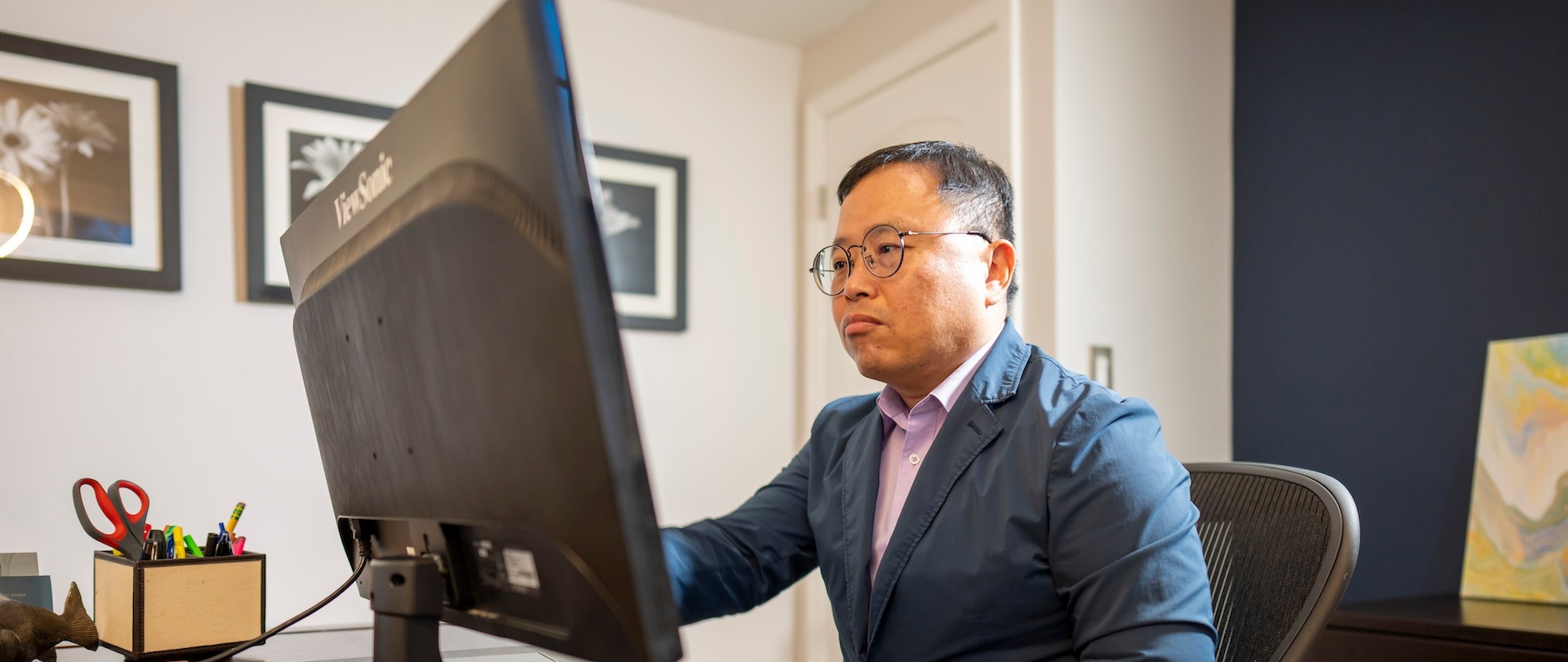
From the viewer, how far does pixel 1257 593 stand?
1.12 m

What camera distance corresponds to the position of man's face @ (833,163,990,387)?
133cm

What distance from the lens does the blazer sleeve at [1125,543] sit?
3.22 feet

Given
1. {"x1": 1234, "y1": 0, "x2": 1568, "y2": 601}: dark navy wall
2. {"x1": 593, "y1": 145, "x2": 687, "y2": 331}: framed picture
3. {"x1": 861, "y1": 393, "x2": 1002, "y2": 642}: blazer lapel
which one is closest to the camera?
{"x1": 861, "y1": 393, "x2": 1002, "y2": 642}: blazer lapel

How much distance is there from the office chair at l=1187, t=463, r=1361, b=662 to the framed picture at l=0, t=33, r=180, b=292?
230 centimetres

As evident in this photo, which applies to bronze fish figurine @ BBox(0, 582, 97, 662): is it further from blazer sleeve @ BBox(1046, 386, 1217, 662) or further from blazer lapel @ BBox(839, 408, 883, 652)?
blazer sleeve @ BBox(1046, 386, 1217, 662)

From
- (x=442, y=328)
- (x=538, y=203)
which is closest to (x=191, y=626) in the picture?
(x=442, y=328)

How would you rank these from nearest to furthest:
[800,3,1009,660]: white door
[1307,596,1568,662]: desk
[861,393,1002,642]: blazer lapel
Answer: [861,393,1002,642]: blazer lapel → [1307,596,1568,662]: desk → [800,3,1009,660]: white door

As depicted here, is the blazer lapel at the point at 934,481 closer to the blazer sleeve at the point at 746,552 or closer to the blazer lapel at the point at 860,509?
the blazer lapel at the point at 860,509

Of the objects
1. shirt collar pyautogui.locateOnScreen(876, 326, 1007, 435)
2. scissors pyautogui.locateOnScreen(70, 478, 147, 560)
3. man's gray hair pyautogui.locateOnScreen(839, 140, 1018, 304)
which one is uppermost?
man's gray hair pyautogui.locateOnScreen(839, 140, 1018, 304)

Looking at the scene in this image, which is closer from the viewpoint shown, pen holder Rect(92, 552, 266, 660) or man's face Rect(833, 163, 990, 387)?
pen holder Rect(92, 552, 266, 660)

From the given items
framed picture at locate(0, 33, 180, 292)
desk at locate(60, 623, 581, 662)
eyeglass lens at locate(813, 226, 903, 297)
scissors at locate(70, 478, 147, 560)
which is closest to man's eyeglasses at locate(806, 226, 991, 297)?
eyeglass lens at locate(813, 226, 903, 297)

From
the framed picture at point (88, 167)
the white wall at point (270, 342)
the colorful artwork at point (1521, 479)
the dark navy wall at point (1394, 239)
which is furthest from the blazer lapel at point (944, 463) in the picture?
the framed picture at point (88, 167)

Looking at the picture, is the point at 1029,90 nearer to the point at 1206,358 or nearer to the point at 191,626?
the point at 1206,358

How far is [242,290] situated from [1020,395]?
2.05m
